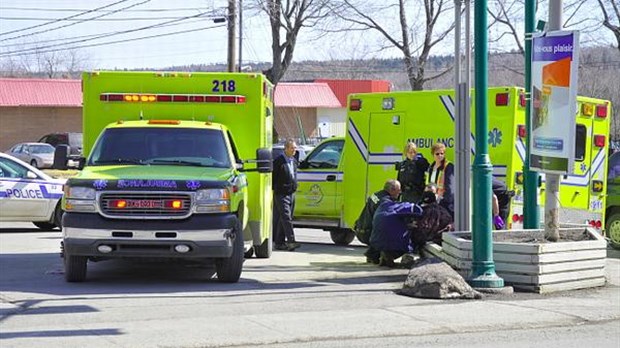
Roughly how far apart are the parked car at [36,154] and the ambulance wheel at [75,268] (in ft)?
112

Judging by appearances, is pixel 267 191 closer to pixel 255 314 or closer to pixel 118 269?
pixel 118 269

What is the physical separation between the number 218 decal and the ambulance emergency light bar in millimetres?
87

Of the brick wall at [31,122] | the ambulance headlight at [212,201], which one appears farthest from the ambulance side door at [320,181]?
the brick wall at [31,122]

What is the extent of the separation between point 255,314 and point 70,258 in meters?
2.79

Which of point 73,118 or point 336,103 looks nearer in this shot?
point 73,118

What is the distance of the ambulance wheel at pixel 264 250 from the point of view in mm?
13953

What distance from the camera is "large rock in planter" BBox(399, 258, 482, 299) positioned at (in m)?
10.4

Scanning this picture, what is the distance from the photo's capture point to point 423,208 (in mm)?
13039

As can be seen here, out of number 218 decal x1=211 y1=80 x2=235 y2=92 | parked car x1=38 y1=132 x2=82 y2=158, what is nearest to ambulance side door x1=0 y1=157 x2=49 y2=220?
number 218 decal x1=211 y1=80 x2=235 y2=92

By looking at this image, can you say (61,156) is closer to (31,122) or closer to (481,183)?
(481,183)

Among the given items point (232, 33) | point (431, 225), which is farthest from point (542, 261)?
point (232, 33)

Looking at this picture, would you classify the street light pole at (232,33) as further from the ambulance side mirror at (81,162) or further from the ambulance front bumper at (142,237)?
the ambulance front bumper at (142,237)

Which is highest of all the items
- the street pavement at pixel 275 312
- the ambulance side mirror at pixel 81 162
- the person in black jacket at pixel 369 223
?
the ambulance side mirror at pixel 81 162

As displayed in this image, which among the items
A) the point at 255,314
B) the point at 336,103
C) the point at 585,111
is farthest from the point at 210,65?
the point at 255,314
